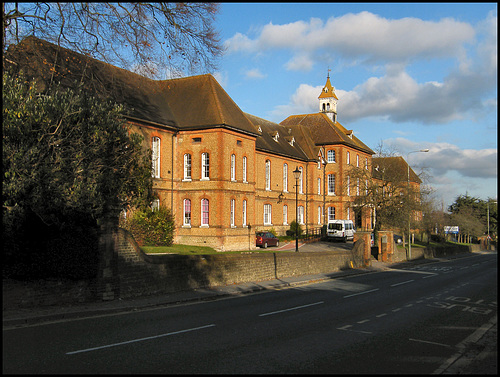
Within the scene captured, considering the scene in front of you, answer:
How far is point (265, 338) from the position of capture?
33.1 ft

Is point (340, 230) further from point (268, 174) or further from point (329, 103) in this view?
point (329, 103)

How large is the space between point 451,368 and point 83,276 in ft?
34.6

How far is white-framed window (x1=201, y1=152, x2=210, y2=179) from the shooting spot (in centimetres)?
3912

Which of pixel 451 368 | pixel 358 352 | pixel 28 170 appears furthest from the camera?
pixel 28 170

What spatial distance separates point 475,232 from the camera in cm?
8125

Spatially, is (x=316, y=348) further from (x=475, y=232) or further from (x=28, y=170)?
(x=475, y=232)

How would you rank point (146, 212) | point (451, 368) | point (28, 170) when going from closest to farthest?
point (451, 368), point (28, 170), point (146, 212)

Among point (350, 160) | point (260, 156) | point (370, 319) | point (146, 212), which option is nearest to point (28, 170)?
point (370, 319)

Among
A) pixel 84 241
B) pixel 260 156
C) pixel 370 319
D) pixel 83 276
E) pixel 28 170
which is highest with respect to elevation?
pixel 260 156

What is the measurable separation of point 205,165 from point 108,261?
24.7m

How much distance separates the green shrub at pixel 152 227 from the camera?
31.9 metres

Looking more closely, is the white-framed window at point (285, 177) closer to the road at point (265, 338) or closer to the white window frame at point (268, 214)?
the white window frame at point (268, 214)

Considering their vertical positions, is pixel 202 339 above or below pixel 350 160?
below

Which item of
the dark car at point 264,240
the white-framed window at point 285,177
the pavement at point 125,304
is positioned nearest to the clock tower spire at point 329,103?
the white-framed window at point 285,177
